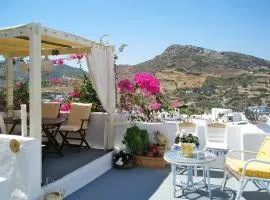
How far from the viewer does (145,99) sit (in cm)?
695

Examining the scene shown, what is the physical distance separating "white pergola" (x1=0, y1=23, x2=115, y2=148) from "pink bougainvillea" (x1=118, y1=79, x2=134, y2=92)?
0.53m

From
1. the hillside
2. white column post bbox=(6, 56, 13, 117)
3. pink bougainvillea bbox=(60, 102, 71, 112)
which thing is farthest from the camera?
the hillside

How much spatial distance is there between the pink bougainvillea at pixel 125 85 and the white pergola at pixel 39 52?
53 centimetres

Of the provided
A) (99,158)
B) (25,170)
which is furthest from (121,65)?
(25,170)

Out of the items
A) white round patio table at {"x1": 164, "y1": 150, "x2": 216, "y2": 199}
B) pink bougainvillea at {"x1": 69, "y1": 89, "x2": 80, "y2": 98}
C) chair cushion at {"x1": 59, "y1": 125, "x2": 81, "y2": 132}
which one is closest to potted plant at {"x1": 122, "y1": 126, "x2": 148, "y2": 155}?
chair cushion at {"x1": 59, "y1": 125, "x2": 81, "y2": 132}

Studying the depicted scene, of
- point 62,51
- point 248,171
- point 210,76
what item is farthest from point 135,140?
point 210,76

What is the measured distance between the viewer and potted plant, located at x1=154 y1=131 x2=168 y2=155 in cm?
609

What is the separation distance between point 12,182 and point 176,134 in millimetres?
3278

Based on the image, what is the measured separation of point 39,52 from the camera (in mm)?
4203

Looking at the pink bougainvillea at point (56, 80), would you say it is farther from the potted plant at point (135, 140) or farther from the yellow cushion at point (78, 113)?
the potted plant at point (135, 140)

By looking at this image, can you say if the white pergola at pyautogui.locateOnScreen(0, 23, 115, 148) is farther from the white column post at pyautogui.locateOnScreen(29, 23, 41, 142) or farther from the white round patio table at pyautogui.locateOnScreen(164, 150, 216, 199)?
the white round patio table at pyautogui.locateOnScreen(164, 150, 216, 199)

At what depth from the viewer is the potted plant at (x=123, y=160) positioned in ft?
19.4

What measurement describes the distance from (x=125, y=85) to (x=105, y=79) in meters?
0.82

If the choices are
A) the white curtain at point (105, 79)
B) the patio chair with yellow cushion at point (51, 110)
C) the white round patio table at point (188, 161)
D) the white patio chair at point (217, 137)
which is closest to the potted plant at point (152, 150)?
the white curtain at point (105, 79)
